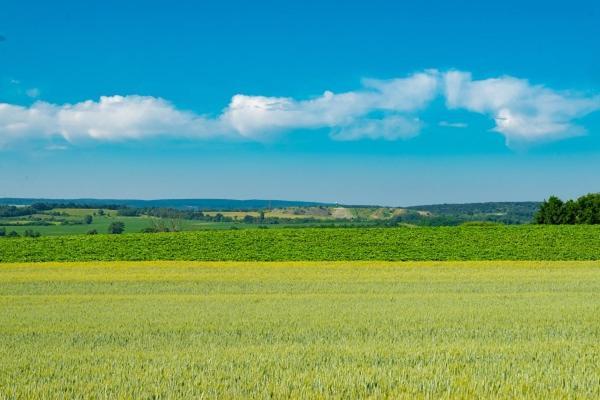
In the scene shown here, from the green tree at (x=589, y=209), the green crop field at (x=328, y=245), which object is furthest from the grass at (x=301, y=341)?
the green tree at (x=589, y=209)

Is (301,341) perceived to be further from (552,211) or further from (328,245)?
(552,211)

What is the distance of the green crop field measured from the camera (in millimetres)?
53000

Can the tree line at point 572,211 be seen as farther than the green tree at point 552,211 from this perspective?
No

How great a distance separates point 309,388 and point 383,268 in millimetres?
35948

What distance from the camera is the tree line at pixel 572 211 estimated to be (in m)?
84.6

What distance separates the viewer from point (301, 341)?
13586 millimetres

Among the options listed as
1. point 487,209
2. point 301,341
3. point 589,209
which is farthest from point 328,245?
point 487,209

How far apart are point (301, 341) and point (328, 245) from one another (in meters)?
42.6

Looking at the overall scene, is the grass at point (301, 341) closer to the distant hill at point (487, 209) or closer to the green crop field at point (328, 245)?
the green crop field at point (328, 245)

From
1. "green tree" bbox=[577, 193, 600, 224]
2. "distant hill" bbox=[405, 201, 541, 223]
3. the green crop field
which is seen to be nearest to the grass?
the green crop field

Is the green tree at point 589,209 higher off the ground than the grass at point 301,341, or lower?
higher

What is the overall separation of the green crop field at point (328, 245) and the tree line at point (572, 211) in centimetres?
2750

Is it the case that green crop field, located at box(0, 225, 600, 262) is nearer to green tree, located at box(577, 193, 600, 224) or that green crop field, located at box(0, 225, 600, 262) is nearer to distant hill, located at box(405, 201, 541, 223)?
green tree, located at box(577, 193, 600, 224)

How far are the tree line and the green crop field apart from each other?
2750 cm
